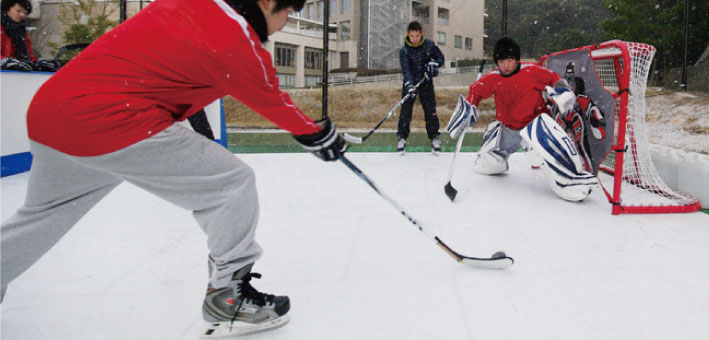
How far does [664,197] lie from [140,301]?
2.82 m

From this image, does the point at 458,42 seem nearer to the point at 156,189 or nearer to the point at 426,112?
the point at 426,112

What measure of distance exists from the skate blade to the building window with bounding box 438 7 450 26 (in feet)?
50.2

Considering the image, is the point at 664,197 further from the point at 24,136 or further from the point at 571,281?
the point at 24,136

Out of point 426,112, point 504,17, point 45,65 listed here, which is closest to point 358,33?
point 504,17

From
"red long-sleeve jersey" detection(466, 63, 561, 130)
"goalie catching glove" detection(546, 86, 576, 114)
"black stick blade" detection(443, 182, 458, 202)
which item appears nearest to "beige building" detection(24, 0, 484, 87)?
"red long-sleeve jersey" detection(466, 63, 561, 130)

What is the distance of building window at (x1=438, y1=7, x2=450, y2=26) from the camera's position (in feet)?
50.6

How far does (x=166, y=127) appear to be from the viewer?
44.3 inches

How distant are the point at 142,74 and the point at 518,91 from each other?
265cm

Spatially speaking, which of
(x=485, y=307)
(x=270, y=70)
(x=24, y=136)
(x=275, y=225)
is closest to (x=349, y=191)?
A: (x=275, y=225)

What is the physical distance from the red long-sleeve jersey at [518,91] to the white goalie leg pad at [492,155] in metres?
0.12

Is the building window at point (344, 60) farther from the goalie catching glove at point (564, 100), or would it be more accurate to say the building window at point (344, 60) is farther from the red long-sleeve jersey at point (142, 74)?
the red long-sleeve jersey at point (142, 74)

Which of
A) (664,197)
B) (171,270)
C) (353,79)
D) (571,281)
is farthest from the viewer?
(353,79)

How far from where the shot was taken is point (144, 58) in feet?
3.50

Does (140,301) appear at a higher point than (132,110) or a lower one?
lower
